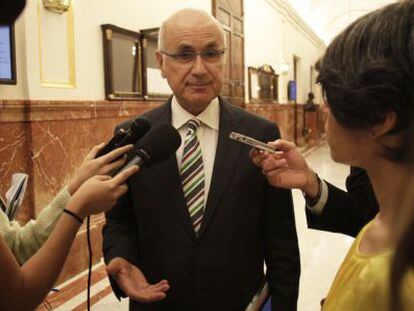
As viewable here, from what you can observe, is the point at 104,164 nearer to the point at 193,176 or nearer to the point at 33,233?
the point at 193,176

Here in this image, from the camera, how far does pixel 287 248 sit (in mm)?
1739

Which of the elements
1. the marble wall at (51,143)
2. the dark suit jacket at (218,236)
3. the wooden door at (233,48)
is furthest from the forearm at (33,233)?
the wooden door at (233,48)

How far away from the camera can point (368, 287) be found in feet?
2.65

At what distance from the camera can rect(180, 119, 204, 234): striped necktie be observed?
66.8 inches

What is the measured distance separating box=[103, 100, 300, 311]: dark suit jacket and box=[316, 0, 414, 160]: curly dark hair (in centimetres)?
81

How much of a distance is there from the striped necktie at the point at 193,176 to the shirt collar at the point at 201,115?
0.16 ft

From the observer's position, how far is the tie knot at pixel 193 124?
1.80 metres

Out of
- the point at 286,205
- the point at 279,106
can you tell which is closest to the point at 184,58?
the point at 286,205

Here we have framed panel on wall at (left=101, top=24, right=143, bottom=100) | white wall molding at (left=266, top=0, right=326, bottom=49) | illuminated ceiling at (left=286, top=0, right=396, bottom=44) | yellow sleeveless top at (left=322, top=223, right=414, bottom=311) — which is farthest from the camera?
illuminated ceiling at (left=286, top=0, right=396, bottom=44)

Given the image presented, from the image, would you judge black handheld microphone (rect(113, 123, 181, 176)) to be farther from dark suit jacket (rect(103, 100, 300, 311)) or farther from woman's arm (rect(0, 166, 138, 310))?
dark suit jacket (rect(103, 100, 300, 311))

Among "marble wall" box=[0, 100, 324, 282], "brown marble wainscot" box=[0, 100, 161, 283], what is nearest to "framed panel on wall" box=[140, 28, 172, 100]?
"marble wall" box=[0, 100, 324, 282]

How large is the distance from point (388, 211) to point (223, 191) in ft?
2.50

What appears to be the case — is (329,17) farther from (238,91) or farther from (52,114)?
(52,114)

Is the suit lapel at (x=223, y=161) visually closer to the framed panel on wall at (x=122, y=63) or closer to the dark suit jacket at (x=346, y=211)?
the dark suit jacket at (x=346, y=211)
